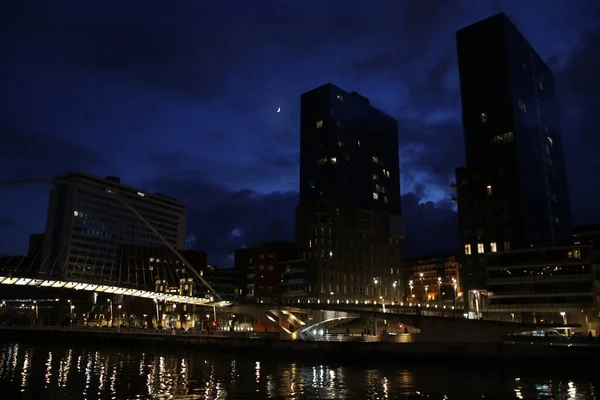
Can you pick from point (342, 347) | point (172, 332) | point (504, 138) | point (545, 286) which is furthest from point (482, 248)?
point (172, 332)

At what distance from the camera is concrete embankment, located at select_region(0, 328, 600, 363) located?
49750 mm

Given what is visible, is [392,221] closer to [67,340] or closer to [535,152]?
[535,152]

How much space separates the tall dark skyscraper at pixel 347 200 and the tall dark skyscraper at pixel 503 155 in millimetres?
32718

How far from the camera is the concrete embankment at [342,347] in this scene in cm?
4975

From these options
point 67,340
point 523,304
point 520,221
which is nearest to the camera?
point 67,340

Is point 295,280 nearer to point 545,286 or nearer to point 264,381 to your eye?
point 545,286

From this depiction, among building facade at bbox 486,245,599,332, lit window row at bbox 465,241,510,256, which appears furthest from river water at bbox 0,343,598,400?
lit window row at bbox 465,241,510,256

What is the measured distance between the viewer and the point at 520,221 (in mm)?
116625

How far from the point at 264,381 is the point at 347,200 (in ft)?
386

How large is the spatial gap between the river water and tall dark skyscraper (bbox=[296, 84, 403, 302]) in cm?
7837

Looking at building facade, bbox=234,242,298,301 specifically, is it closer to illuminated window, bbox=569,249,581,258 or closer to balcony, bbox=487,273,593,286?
balcony, bbox=487,273,593,286

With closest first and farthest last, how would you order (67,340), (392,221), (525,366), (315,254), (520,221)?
1. (525,366)
2. (67,340)
3. (520,221)
4. (315,254)
5. (392,221)

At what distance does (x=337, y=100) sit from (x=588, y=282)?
9246 cm

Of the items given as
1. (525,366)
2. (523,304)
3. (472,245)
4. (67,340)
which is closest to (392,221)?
(472,245)
